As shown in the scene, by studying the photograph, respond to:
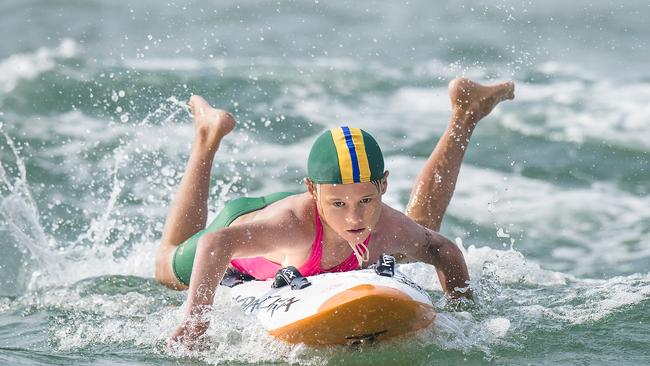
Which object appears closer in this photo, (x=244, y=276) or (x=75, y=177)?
(x=244, y=276)

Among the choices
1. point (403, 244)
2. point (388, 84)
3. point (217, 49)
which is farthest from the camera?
point (217, 49)

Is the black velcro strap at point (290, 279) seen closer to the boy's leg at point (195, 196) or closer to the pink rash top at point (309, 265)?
the pink rash top at point (309, 265)

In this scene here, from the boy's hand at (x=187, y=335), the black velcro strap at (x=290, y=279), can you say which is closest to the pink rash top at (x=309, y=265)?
the black velcro strap at (x=290, y=279)

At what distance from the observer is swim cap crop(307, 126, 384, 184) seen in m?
5.45

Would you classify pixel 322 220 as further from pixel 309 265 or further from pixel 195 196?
pixel 195 196

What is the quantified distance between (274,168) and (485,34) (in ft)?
15.4

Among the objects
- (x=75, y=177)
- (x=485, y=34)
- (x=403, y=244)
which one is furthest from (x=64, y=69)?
(x=403, y=244)

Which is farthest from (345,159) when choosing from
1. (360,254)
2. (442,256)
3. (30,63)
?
(30,63)

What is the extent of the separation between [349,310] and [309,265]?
87 cm

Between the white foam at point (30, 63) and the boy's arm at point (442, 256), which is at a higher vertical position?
the white foam at point (30, 63)

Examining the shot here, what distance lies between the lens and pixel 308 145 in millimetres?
10891

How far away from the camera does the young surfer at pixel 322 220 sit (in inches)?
217

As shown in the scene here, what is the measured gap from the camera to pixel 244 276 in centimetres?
650

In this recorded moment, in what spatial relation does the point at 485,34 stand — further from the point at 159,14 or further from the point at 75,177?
the point at 75,177
